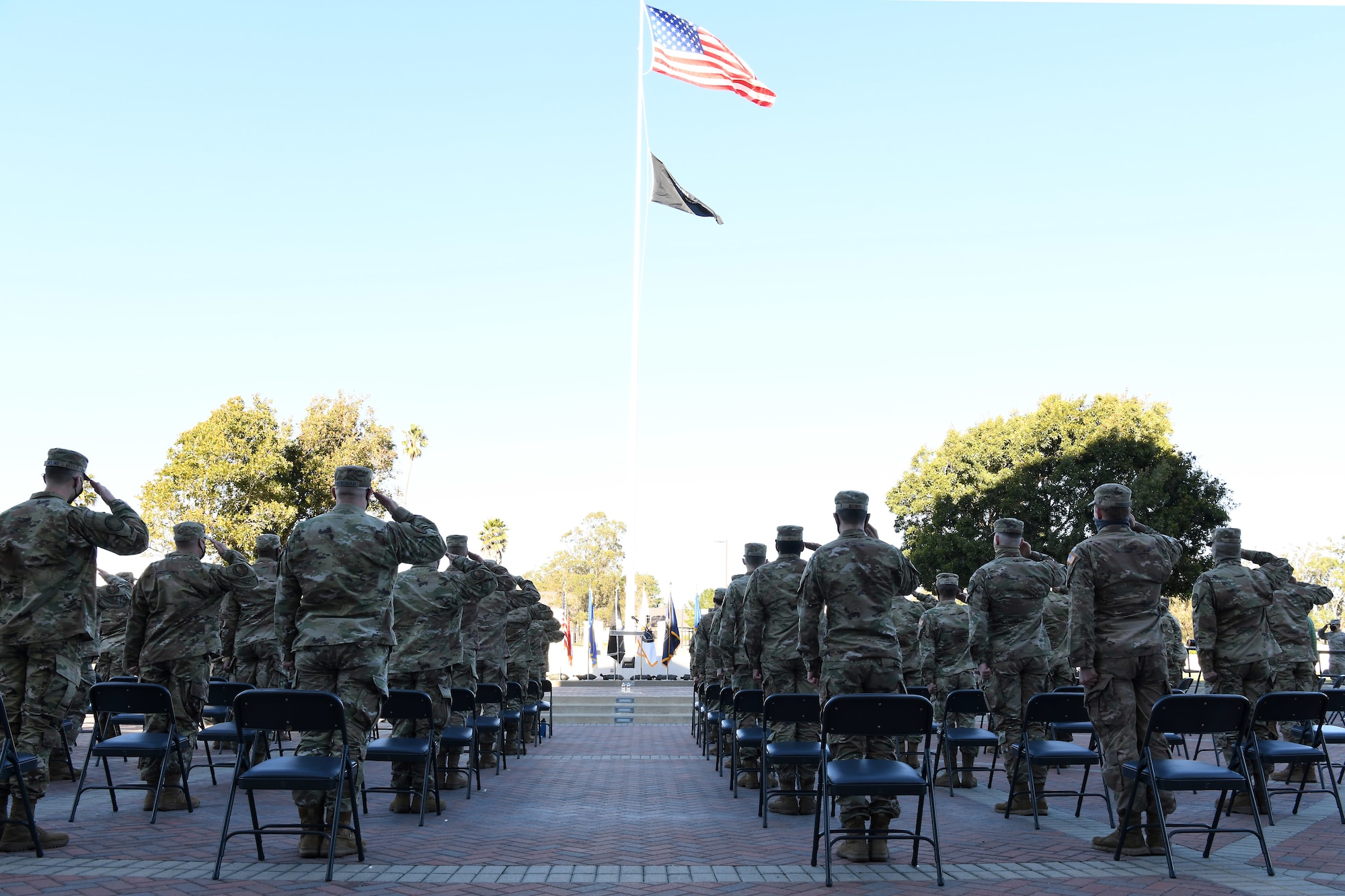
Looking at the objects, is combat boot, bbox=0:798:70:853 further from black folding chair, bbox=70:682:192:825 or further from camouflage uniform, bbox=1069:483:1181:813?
camouflage uniform, bbox=1069:483:1181:813

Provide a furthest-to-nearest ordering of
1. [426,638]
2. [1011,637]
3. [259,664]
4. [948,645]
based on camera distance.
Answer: [259,664]
[948,645]
[426,638]
[1011,637]

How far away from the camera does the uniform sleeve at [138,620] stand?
8.01 m

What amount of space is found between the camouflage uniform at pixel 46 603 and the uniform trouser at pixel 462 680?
385 cm

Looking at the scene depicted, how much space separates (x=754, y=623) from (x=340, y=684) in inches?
153

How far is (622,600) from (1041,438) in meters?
68.7

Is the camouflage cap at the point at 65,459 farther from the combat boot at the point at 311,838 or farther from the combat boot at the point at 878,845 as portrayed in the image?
the combat boot at the point at 878,845

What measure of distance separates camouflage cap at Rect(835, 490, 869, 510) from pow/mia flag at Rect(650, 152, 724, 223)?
21.7 meters

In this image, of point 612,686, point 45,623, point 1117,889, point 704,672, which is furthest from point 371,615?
point 612,686

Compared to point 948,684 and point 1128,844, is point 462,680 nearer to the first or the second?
point 948,684

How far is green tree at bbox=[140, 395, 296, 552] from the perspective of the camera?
3884 centimetres

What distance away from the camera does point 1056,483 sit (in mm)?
36281

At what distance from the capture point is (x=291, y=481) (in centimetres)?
4216

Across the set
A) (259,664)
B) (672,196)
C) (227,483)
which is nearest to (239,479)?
(227,483)

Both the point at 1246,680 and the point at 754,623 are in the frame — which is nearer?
the point at 1246,680
